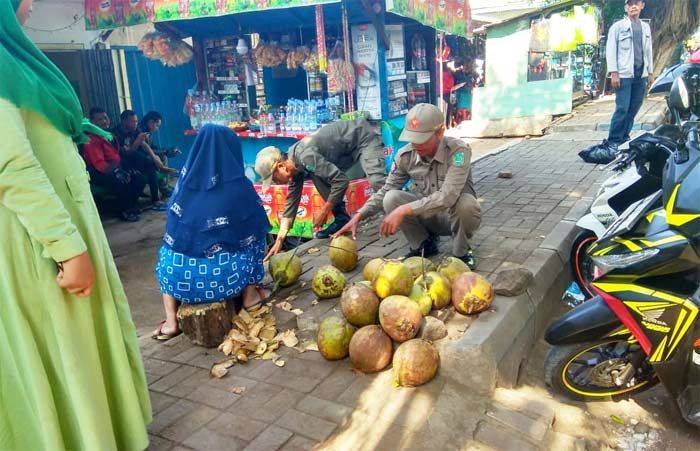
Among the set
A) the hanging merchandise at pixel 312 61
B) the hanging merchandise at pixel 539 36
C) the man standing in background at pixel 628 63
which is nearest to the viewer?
the hanging merchandise at pixel 312 61

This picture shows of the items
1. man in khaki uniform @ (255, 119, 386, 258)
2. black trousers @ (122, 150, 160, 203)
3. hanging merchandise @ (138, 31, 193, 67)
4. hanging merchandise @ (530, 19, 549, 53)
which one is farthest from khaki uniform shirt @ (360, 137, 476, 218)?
hanging merchandise @ (530, 19, 549, 53)

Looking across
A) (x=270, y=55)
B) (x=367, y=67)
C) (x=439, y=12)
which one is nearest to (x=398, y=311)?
(x=367, y=67)

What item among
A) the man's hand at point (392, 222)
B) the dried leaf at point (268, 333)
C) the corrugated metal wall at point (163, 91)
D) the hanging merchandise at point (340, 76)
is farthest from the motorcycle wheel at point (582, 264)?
the corrugated metal wall at point (163, 91)

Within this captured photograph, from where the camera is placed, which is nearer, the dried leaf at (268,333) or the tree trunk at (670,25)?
the dried leaf at (268,333)

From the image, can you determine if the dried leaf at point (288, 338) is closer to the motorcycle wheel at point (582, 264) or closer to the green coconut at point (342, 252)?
the green coconut at point (342, 252)

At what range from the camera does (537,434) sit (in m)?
2.56

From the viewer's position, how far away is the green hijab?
6.24 ft

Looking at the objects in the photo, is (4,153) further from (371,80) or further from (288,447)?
(371,80)

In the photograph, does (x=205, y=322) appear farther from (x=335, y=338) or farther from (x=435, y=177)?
(x=435, y=177)

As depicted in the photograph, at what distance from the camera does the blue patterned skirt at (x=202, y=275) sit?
3445 mm

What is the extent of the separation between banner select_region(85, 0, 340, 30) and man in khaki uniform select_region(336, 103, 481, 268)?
2.27 m

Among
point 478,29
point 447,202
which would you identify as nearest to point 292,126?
point 447,202

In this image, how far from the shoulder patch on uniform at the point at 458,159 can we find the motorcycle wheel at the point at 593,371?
A: 147 centimetres

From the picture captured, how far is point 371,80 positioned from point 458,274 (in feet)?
12.9
